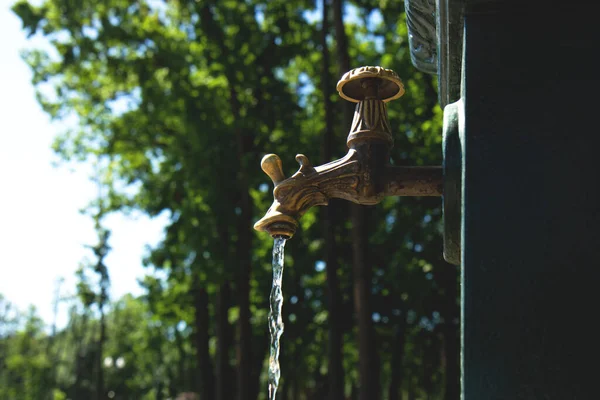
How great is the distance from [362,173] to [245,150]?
1296cm

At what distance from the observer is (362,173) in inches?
77.8

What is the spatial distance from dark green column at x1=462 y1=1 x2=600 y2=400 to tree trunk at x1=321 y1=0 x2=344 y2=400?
10.2 meters

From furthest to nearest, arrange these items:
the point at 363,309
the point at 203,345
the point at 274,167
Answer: the point at 203,345
the point at 363,309
the point at 274,167

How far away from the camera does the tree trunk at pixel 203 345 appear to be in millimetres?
17438

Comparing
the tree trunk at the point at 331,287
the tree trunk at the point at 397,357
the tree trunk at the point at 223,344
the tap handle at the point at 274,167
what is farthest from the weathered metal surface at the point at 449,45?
the tree trunk at the point at 397,357

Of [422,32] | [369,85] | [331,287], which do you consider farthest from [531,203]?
[331,287]

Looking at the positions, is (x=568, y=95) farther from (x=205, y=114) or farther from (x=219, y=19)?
(x=219, y=19)

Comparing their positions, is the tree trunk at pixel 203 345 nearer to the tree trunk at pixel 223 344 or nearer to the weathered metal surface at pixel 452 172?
the tree trunk at pixel 223 344

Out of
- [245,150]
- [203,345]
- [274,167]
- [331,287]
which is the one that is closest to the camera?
[274,167]

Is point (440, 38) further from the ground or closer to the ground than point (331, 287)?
closer to the ground

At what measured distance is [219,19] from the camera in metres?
15.0

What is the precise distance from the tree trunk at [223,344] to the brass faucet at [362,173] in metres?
14.0

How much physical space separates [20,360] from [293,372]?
31.3 meters

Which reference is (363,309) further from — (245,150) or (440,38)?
(440,38)
